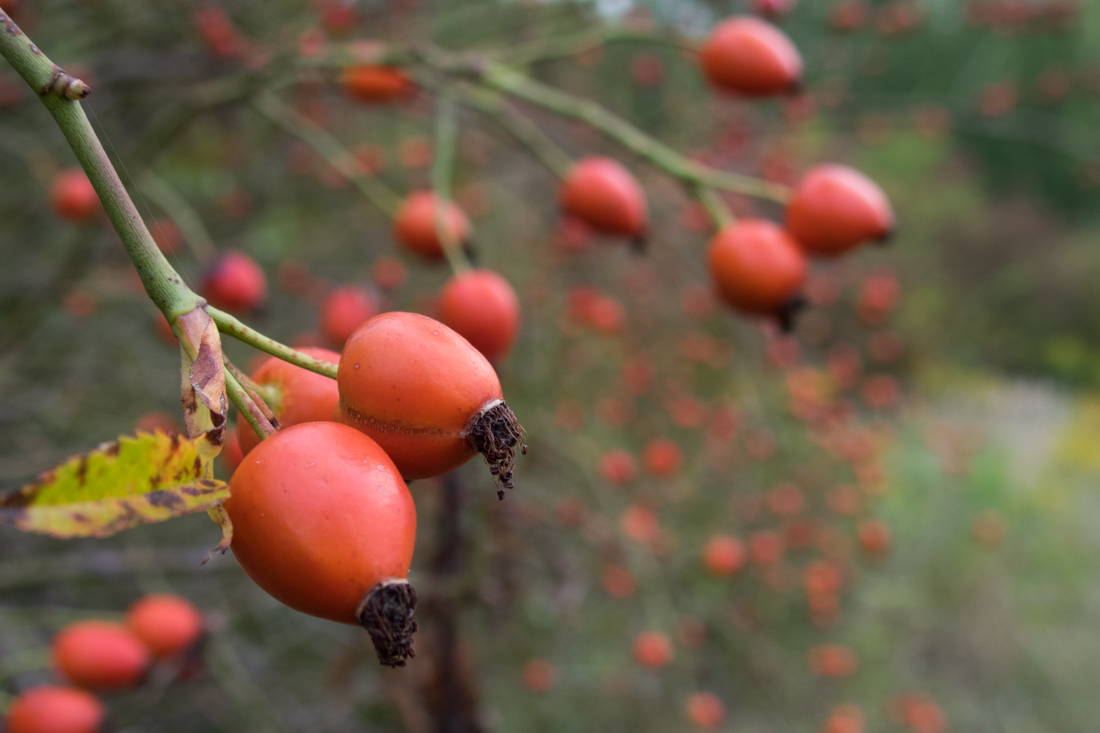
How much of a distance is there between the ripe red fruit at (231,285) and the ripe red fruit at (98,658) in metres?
0.70

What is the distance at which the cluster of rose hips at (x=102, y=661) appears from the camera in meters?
1.35

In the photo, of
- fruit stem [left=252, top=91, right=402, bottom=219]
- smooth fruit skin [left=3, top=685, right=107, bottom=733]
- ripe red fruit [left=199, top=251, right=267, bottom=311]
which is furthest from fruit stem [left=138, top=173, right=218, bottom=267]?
smooth fruit skin [left=3, top=685, right=107, bottom=733]

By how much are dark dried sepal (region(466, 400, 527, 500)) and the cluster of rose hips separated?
4.06ft

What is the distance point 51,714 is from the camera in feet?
4.43

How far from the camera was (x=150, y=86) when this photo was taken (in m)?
2.48

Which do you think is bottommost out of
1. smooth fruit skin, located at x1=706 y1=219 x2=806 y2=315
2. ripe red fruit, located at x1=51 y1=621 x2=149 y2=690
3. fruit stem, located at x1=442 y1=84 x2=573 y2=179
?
ripe red fruit, located at x1=51 y1=621 x2=149 y2=690

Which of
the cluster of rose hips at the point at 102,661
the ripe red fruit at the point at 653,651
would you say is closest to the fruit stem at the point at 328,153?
the cluster of rose hips at the point at 102,661

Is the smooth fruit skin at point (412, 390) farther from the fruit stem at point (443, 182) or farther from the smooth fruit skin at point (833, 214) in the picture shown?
the smooth fruit skin at point (833, 214)

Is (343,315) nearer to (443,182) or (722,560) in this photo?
(443,182)

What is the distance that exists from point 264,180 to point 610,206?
2647 mm

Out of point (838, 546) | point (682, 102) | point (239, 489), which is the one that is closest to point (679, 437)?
point (838, 546)

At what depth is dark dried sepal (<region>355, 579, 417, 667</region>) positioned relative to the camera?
51 cm

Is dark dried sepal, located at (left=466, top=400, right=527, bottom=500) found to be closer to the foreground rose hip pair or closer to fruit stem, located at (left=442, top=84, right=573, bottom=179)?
the foreground rose hip pair

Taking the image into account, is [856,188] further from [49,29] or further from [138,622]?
[49,29]
